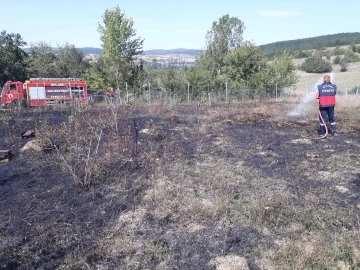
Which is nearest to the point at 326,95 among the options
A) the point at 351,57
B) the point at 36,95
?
the point at 36,95

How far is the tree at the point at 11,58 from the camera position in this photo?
88.0ft

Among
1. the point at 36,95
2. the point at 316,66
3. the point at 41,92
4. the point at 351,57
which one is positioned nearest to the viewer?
the point at 36,95

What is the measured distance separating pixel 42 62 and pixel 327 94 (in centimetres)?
2657

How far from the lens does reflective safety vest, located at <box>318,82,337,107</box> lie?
33.8 feet

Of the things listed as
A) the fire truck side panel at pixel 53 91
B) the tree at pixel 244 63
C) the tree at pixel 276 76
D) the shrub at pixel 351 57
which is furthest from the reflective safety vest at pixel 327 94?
the shrub at pixel 351 57

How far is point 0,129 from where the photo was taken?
42.5ft

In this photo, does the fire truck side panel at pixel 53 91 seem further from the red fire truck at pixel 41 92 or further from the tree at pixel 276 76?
the tree at pixel 276 76

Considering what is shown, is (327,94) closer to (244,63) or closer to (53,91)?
(244,63)

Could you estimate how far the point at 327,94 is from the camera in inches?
407

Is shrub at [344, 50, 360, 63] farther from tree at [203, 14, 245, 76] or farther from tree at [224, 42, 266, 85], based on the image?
tree at [224, 42, 266, 85]

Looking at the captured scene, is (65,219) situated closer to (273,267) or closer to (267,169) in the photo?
(273,267)

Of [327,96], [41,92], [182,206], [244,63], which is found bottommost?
[182,206]

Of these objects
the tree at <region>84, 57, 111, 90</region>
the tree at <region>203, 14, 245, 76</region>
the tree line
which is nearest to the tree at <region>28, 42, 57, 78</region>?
the tree line

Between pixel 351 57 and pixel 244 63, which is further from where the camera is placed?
pixel 351 57
